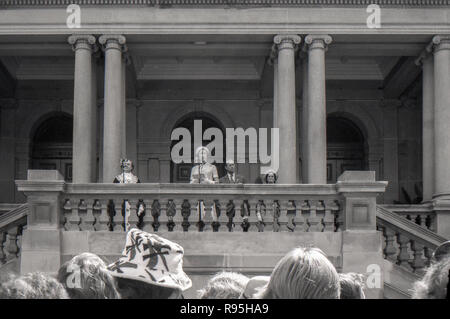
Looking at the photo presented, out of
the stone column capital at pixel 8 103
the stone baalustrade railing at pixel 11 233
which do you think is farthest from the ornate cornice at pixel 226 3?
the stone baalustrade railing at pixel 11 233

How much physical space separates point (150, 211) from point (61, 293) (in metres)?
9.70

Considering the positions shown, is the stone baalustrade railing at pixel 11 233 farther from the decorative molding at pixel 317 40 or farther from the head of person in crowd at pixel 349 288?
the head of person in crowd at pixel 349 288

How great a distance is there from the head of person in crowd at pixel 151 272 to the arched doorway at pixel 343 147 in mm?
21214

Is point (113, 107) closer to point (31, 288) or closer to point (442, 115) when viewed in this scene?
point (442, 115)

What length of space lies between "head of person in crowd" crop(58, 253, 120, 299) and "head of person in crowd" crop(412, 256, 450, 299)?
1.70 m

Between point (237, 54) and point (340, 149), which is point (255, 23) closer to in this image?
point (237, 54)

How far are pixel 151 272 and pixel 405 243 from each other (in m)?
10.4

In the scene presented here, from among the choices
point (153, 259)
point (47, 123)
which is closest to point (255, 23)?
point (47, 123)

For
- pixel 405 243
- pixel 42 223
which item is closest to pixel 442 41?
pixel 405 243

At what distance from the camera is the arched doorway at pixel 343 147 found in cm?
2589

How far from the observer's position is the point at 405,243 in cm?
1454

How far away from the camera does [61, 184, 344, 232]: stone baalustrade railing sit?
1371 centimetres

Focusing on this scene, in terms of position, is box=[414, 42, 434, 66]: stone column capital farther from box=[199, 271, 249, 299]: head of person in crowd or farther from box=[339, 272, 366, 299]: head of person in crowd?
box=[199, 271, 249, 299]: head of person in crowd

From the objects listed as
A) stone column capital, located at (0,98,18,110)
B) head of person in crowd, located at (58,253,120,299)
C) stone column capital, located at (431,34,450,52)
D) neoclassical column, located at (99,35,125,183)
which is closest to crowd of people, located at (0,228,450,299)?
head of person in crowd, located at (58,253,120,299)
